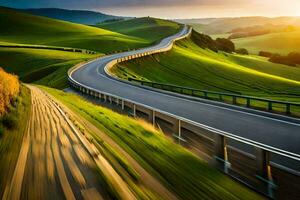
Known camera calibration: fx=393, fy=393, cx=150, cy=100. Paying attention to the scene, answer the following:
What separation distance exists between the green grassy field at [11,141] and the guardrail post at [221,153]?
16.9ft

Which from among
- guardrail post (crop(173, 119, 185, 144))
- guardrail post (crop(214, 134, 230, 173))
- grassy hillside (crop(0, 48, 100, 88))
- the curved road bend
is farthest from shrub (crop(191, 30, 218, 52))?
guardrail post (crop(214, 134, 230, 173))

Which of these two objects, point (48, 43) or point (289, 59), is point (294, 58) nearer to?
point (289, 59)

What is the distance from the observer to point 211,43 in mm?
133750

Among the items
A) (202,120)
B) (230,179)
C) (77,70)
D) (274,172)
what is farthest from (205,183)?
(77,70)

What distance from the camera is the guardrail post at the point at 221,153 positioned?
412 inches

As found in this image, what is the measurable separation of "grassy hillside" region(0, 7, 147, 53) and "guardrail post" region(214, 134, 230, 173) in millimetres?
89590

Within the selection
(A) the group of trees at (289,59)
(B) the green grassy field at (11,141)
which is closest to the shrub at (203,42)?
(A) the group of trees at (289,59)

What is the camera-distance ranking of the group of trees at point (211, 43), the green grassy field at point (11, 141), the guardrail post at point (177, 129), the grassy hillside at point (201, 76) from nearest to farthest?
the green grassy field at point (11, 141)
the guardrail post at point (177, 129)
the grassy hillside at point (201, 76)
the group of trees at point (211, 43)

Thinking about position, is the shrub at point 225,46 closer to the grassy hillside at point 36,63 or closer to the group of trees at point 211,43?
the group of trees at point 211,43

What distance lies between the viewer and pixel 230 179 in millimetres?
9602

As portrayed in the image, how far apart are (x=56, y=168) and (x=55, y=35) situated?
436ft

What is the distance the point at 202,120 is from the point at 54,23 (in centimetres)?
14897

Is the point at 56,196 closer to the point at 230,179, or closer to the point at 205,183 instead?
the point at 205,183

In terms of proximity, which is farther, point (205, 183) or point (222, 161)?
point (222, 161)
